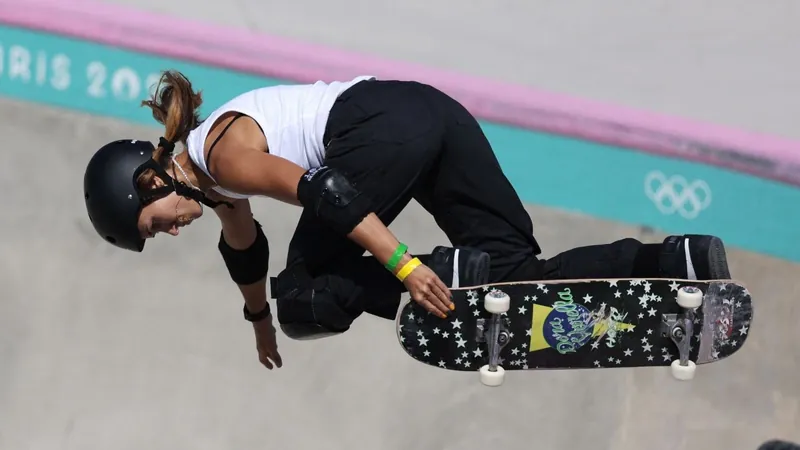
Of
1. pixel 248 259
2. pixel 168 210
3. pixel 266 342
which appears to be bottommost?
pixel 266 342

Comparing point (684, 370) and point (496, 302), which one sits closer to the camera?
point (496, 302)

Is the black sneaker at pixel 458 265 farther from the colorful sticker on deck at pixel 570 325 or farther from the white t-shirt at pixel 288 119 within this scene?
the white t-shirt at pixel 288 119

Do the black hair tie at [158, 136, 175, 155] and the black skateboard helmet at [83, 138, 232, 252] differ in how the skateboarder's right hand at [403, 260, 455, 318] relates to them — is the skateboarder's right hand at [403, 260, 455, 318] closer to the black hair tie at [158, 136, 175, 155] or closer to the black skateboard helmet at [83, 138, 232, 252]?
the black skateboard helmet at [83, 138, 232, 252]

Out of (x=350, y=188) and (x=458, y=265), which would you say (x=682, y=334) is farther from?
(x=350, y=188)

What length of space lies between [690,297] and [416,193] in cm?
101

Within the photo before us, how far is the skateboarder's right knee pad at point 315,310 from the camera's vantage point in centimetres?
310

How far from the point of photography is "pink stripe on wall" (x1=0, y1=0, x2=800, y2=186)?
4613 mm

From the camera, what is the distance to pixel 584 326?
3.12 metres

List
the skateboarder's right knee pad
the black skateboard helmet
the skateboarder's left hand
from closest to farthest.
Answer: the black skateboard helmet
the skateboarder's right knee pad
the skateboarder's left hand

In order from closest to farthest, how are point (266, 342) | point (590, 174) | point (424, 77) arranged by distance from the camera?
point (266, 342) → point (590, 174) → point (424, 77)

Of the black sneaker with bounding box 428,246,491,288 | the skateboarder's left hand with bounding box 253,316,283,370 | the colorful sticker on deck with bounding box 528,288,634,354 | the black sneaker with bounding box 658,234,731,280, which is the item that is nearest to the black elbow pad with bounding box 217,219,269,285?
the skateboarder's left hand with bounding box 253,316,283,370

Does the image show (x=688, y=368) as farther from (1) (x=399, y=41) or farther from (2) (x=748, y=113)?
(1) (x=399, y=41)

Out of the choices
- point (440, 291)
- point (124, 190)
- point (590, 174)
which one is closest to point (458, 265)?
point (440, 291)

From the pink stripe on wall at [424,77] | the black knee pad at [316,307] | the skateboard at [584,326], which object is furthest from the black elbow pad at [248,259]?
the pink stripe on wall at [424,77]
